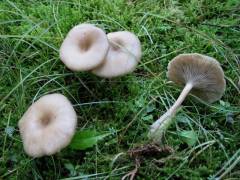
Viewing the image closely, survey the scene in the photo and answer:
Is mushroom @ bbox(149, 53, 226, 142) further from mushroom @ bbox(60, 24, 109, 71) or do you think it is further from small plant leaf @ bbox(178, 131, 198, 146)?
mushroom @ bbox(60, 24, 109, 71)

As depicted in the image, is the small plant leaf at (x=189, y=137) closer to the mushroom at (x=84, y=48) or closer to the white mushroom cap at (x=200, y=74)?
→ the white mushroom cap at (x=200, y=74)

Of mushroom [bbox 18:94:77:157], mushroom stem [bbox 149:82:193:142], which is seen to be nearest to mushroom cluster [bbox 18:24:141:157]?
mushroom [bbox 18:94:77:157]

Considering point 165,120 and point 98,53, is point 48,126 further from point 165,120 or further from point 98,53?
point 165,120

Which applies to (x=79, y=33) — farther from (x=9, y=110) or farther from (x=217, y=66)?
(x=217, y=66)

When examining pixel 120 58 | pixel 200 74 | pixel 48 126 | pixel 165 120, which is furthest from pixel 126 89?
Answer: pixel 48 126

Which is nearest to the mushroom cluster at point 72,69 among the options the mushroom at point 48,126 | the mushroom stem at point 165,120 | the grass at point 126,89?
the mushroom at point 48,126

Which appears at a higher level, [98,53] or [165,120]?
[98,53]

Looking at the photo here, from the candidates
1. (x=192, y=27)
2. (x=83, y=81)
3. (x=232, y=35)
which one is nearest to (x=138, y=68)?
(x=83, y=81)
